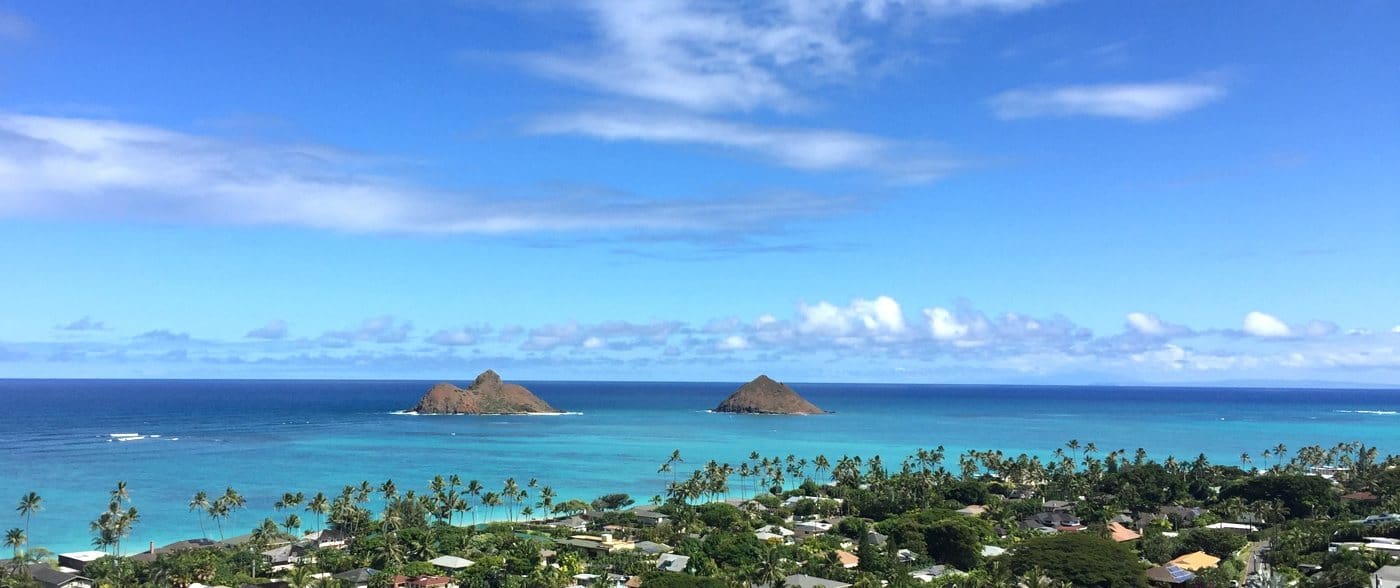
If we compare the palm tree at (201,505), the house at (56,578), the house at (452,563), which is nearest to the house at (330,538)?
the palm tree at (201,505)

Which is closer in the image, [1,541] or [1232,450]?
[1,541]

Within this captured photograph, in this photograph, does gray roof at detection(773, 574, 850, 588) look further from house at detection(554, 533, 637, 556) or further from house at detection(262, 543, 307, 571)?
house at detection(262, 543, 307, 571)

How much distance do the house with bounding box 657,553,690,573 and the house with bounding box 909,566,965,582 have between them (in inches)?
495

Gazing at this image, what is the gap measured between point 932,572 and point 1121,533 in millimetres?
20019

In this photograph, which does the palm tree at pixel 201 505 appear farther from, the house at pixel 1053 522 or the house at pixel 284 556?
the house at pixel 1053 522

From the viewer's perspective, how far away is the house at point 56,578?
48.2m

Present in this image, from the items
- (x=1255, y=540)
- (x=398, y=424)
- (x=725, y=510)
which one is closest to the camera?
(x=1255, y=540)

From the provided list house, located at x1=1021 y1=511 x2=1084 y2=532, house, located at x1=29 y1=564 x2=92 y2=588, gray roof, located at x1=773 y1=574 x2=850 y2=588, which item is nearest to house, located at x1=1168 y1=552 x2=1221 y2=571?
house, located at x1=1021 y1=511 x2=1084 y2=532

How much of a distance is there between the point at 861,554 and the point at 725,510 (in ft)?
52.3

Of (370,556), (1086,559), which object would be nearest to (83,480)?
(370,556)

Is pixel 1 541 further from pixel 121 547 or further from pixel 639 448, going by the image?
pixel 639 448

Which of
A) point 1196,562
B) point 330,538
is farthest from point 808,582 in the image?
point 330,538

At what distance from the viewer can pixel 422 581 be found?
50375 mm

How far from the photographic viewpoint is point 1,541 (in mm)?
64438
